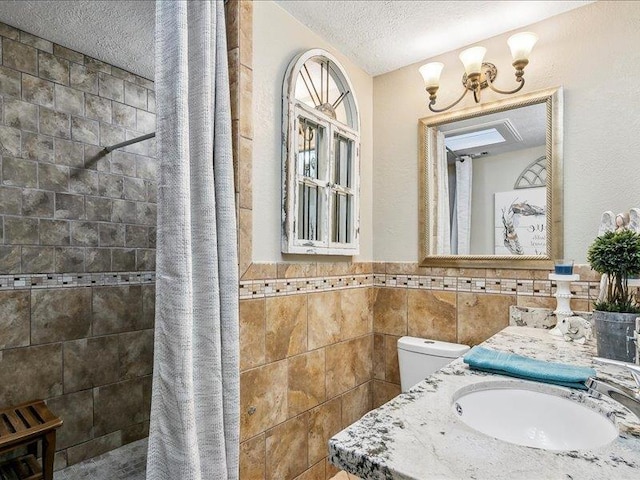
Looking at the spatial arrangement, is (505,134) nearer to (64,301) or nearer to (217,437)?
(217,437)

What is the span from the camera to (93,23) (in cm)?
190

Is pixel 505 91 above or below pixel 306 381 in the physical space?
above

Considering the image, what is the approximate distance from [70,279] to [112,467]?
1083 mm

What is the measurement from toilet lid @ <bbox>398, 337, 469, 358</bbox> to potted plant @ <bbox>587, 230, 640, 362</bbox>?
685 mm

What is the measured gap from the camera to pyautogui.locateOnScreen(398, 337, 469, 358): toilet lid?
1815 millimetres

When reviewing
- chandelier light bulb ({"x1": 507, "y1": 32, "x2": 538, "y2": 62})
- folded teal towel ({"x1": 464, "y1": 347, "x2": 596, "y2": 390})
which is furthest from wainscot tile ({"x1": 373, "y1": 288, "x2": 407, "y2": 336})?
chandelier light bulb ({"x1": 507, "y1": 32, "x2": 538, "y2": 62})

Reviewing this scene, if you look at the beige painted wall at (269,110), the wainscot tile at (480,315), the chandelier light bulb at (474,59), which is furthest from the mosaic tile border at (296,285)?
the chandelier light bulb at (474,59)

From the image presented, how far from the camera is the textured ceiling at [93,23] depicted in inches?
69.3

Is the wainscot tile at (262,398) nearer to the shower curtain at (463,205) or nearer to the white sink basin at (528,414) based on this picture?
the white sink basin at (528,414)

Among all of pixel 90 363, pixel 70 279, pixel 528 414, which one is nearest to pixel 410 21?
pixel 528 414

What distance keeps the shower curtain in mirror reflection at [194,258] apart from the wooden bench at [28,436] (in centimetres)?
83

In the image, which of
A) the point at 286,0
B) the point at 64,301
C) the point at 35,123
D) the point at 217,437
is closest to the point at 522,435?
the point at 217,437

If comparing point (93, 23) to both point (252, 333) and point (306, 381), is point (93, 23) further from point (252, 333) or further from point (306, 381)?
point (306, 381)

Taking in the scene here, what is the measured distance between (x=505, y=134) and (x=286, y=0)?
1.21m
